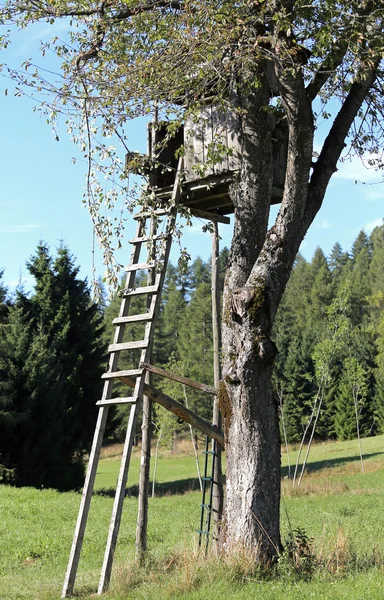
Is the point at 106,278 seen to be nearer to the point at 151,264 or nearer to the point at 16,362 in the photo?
the point at 151,264

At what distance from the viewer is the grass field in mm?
7566

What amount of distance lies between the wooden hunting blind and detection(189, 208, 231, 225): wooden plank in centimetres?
25

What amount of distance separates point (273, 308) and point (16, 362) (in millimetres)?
22789

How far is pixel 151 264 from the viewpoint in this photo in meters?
9.50

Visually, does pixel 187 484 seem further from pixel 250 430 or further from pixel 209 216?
pixel 250 430

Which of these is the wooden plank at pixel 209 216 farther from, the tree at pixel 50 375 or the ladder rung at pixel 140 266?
the tree at pixel 50 375

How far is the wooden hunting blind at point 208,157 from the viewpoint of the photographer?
9.74 metres

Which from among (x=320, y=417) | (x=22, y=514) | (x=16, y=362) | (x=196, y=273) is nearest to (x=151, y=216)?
(x=22, y=514)

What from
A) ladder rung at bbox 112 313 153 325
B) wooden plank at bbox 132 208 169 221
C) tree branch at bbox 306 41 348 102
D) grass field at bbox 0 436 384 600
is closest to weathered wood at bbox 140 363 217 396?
ladder rung at bbox 112 313 153 325

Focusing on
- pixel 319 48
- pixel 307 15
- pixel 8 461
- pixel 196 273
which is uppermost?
pixel 196 273

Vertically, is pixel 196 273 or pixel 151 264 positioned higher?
pixel 196 273

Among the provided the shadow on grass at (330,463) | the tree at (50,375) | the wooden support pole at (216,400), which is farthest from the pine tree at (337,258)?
the wooden support pole at (216,400)

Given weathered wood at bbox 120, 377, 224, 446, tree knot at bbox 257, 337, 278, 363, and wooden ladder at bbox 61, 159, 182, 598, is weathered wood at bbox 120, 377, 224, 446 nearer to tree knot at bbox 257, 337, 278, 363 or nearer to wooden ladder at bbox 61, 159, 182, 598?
wooden ladder at bbox 61, 159, 182, 598

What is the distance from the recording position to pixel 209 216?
11.5 m
